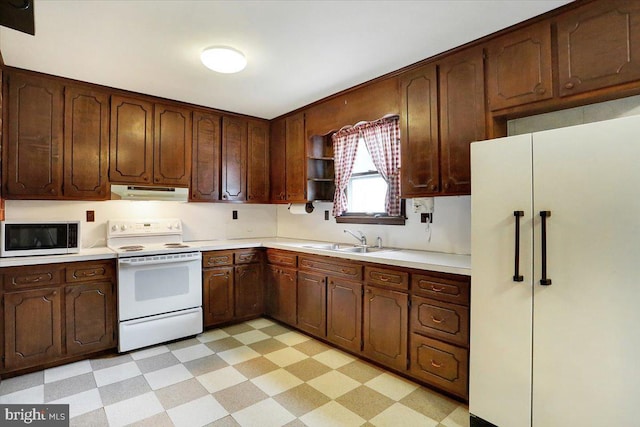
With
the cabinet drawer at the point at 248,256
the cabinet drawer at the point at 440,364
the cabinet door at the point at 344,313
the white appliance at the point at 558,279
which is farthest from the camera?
the cabinet drawer at the point at 248,256

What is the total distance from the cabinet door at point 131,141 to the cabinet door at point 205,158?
1.56 feet

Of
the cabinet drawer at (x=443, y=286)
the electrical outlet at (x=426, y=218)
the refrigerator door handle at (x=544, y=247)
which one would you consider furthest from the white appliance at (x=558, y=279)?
the electrical outlet at (x=426, y=218)

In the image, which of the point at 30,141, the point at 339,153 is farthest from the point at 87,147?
the point at 339,153

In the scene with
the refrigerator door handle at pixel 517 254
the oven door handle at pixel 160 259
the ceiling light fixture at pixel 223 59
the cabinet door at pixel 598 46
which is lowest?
the oven door handle at pixel 160 259

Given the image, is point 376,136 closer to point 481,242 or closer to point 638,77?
point 481,242

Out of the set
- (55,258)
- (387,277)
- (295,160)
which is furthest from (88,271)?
(387,277)

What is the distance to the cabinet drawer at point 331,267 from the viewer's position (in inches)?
115

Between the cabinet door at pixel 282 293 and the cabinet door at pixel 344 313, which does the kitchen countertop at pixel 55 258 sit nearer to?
the cabinet door at pixel 282 293

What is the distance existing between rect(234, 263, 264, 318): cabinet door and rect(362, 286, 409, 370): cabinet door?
5.13ft

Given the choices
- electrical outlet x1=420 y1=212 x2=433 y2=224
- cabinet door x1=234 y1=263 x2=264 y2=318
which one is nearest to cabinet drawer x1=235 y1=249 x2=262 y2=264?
cabinet door x1=234 y1=263 x2=264 y2=318

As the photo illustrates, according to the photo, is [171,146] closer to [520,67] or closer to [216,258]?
[216,258]

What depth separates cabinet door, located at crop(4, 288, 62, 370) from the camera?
2623mm

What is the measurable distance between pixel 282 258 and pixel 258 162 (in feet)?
4.53

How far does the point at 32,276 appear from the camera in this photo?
8.85 ft
